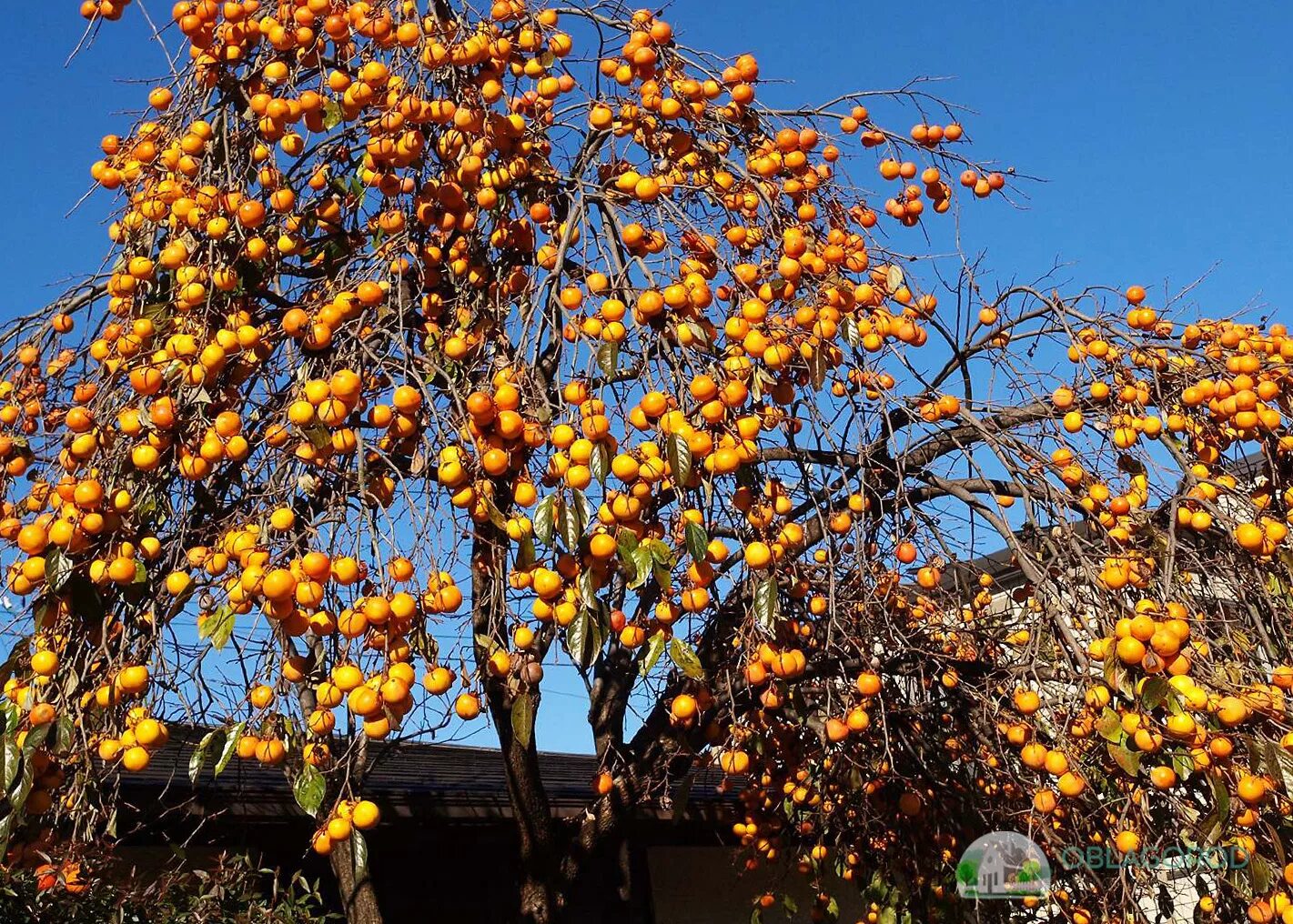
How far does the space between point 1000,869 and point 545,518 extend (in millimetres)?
2525

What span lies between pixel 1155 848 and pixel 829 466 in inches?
57.3

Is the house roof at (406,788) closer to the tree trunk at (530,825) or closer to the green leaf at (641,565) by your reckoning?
the tree trunk at (530,825)

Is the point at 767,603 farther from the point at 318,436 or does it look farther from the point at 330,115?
the point at 330,115

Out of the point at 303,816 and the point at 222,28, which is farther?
the point at 303,816

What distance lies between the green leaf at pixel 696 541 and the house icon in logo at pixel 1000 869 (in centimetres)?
204

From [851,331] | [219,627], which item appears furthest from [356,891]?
[851,331]

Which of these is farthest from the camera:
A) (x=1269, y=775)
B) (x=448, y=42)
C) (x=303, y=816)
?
(x=303, y=816)

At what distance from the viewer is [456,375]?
293cm

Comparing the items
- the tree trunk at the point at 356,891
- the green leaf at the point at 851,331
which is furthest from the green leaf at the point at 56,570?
the green leaf at the point at 851,331

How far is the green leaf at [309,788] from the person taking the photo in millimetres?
2160

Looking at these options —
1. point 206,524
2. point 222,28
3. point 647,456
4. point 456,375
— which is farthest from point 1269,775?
point 222,28

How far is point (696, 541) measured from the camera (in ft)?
7.88

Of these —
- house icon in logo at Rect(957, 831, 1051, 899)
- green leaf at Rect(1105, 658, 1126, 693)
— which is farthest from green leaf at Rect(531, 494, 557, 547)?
house icon in logo at Rect(957, 831, 1051, 899)

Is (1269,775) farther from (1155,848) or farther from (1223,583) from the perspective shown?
(1223,583)
